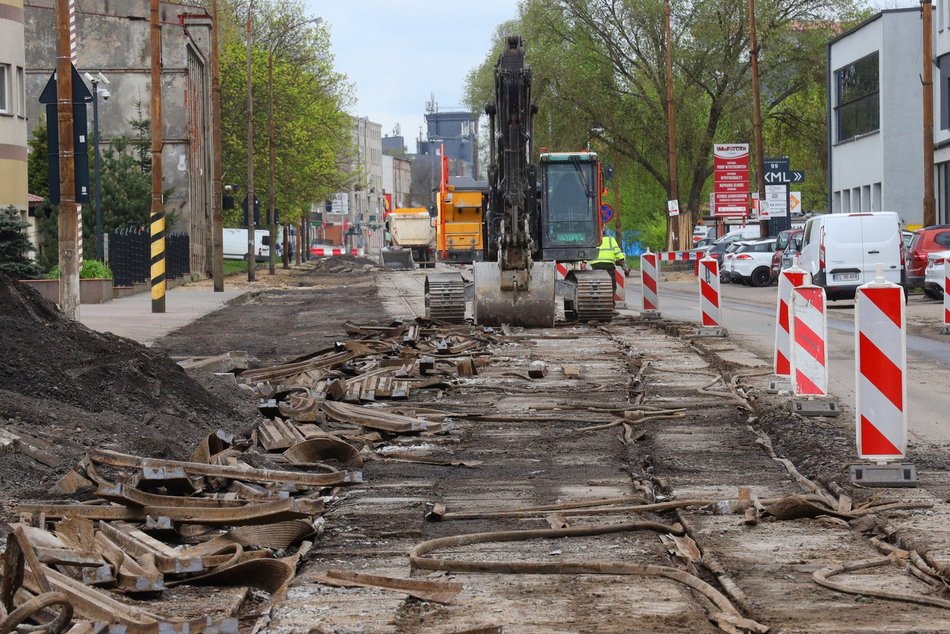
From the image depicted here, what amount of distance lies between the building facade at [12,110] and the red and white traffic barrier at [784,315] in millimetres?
29128

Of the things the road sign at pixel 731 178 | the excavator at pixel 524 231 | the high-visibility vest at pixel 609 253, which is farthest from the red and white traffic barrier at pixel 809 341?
the road sign at pixel 731 178

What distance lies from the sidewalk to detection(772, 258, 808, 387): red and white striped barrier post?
1132 centimetres

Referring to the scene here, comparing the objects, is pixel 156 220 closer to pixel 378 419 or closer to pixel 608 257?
pixel 608 257

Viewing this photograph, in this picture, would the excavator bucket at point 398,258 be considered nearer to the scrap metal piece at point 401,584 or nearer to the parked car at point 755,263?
the parked car at point 755,263

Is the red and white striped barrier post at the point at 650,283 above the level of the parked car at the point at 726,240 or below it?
below

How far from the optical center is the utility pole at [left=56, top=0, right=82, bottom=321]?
22828 millimetres

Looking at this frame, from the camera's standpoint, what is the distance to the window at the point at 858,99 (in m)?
59.2

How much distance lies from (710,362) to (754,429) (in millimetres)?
6196

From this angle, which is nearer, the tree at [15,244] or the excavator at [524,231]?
the excavator at [524,231]

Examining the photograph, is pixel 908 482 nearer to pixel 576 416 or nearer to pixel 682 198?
pixel 576 416

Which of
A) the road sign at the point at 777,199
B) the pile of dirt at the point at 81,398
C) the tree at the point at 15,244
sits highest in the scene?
the road sign at the point at 777,199

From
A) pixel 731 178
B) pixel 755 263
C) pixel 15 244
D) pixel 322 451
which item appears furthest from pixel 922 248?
pixel 322 451

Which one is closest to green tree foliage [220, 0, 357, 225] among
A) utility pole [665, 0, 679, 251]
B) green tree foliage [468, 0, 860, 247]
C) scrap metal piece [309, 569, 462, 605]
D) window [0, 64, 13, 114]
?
green tree foliage [468, 0, 860, 247]

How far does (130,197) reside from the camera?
5191cm
